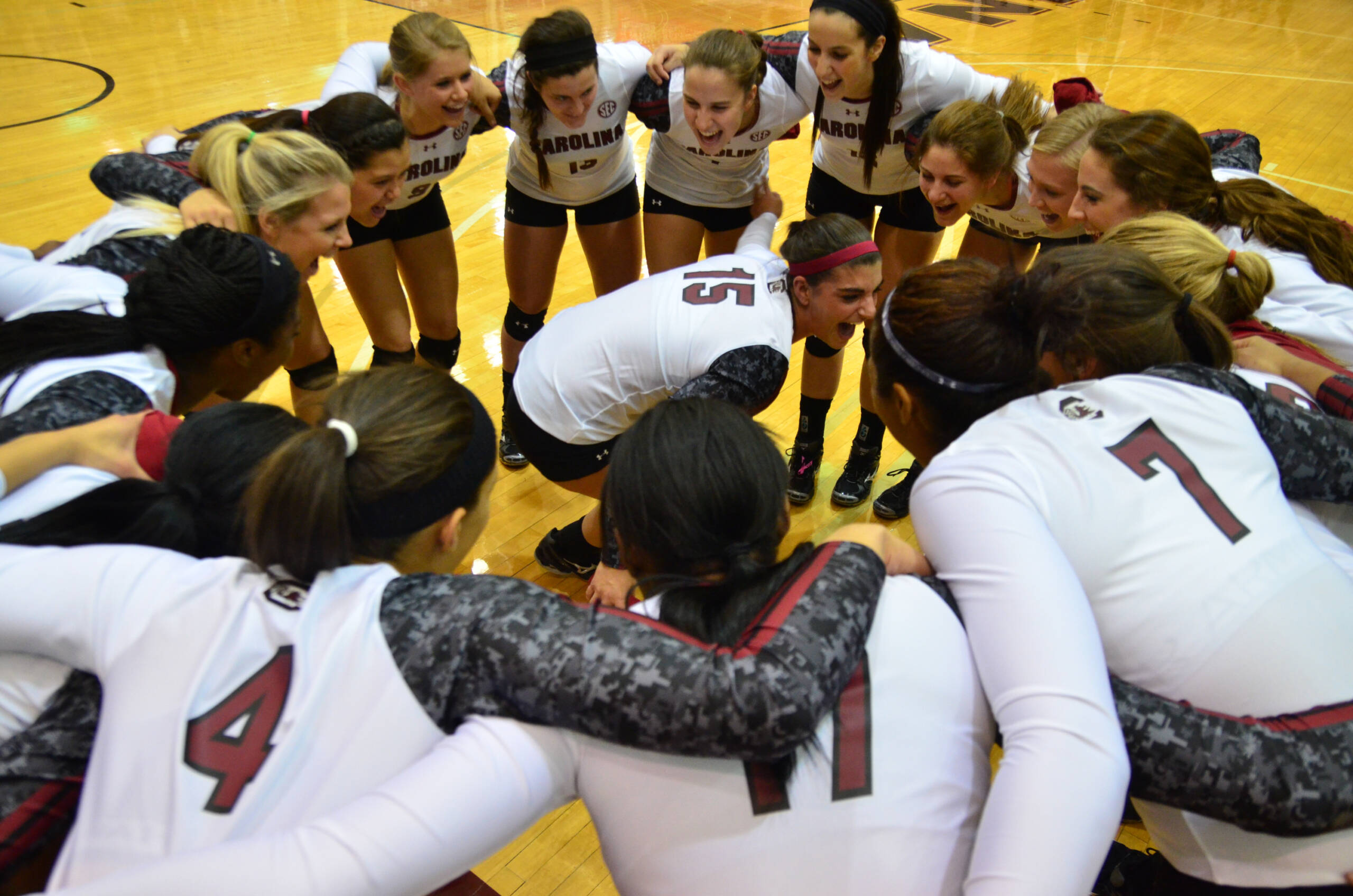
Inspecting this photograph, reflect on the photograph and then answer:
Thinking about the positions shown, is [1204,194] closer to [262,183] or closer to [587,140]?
[587,140]

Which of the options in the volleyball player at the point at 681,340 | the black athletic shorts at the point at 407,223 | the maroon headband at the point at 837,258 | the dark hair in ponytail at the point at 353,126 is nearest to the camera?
the volleyball player at the point at 681,340

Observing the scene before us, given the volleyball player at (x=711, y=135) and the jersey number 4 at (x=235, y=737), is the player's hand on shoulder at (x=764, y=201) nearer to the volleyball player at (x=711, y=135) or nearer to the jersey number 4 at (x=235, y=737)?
the volleyball player at (x=711, y=135)

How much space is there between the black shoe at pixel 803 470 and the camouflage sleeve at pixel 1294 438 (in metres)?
1.89

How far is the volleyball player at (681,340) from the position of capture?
227cm

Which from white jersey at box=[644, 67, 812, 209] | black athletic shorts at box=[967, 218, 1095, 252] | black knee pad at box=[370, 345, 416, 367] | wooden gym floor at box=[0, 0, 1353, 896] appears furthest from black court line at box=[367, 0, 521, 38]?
black athletic shorts at box=[967, 218, 1095, 252]

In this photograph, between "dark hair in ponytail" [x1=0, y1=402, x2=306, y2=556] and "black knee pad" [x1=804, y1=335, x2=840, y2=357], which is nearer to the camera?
"dark hair in ponytail" [x1=0, y1=402, x2=306, y2=556]

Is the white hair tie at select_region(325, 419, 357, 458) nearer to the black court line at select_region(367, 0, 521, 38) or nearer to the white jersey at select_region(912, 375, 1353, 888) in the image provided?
the white jersey at select_region(912, 375, 1353, 888)

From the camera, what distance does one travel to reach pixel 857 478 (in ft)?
10.8

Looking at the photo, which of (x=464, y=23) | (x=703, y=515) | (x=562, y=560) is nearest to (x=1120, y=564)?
(x=703, y=515)

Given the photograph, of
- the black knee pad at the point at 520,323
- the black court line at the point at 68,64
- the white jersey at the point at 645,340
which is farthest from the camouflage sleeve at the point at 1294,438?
the black court line at the point at 68,64

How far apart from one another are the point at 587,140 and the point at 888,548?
2322 millimetres

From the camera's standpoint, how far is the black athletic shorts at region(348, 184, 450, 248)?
3.08 metres

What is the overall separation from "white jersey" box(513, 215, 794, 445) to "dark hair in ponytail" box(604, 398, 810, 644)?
1080 mm

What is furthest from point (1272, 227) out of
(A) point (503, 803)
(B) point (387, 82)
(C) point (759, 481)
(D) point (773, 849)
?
(B) point (387, 82)
